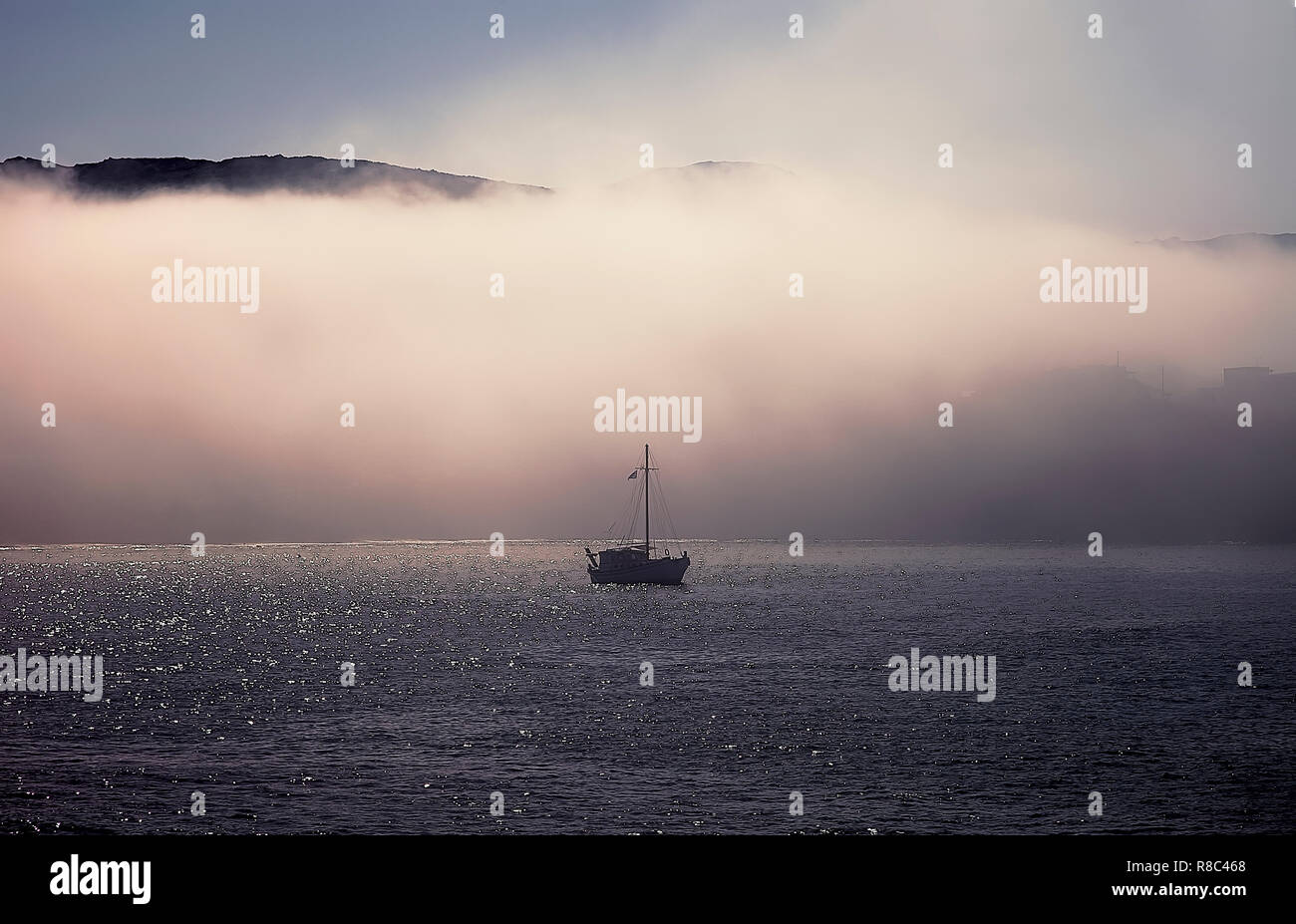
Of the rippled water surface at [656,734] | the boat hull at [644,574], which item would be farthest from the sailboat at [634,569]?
the rippled water surface at [656,734]

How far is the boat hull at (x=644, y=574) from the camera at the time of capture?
170625mm

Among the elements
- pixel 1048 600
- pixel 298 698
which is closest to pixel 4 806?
pixel 298 698

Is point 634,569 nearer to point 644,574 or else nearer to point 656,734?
point 644,574

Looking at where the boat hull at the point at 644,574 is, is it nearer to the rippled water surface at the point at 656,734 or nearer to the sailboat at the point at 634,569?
the sailboat at the point at 634,569

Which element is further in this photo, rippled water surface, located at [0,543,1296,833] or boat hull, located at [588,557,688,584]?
boat hull, located at [588,557,688,584]

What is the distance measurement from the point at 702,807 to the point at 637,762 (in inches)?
328

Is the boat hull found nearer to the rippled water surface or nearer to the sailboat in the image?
the sailboat

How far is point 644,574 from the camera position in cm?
17288

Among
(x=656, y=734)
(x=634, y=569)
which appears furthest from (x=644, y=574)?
(x=656, y=734)

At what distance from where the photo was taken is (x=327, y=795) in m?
40.8

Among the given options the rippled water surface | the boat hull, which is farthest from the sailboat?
the rippled water surface

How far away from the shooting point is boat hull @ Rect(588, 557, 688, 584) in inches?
6718
